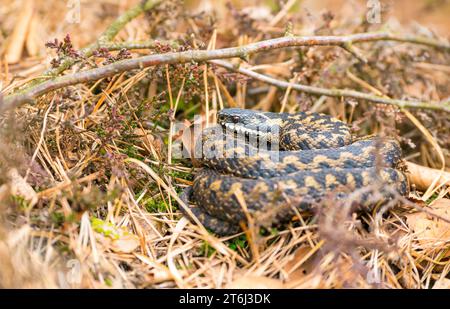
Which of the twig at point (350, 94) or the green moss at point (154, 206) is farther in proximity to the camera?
the twig at point (350, 94)

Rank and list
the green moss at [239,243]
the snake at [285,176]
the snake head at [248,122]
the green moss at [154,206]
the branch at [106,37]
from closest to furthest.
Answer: the snake at [285,176]
the green moss at [239,243]
the green moss at [154,206]
the branch at [106,37]
the snake head at [248,122]

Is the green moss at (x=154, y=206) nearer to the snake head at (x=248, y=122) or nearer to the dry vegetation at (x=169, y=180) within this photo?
the dry vegetation at (x=169, y=180)

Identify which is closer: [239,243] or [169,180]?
[239,243]

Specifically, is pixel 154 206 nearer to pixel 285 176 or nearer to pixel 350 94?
pixel 285 176

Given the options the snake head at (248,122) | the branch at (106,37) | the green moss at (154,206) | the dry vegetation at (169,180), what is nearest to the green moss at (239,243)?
the dry vegetation at (169,180)

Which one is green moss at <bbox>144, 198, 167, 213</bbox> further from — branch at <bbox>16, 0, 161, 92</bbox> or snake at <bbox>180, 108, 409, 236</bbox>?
branch at <bbox>16, 0, 161, 92</bbox>

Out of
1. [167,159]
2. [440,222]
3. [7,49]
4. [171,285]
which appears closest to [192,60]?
[167,159]

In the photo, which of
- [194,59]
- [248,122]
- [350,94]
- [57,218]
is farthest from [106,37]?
[350,94]

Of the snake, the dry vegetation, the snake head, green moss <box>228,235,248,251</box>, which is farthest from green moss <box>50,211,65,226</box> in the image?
the snake head
